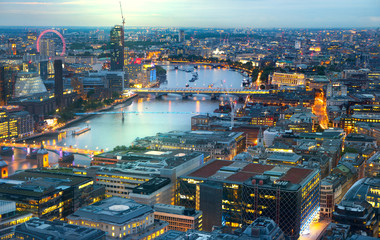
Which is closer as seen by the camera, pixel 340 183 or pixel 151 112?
pixel 340 183

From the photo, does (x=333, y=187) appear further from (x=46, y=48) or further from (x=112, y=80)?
(x=46, y=48)

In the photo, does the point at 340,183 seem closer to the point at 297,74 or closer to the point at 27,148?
the point at 27,148

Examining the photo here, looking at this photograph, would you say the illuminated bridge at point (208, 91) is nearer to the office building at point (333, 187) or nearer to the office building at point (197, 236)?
the office building at point (333, 187)

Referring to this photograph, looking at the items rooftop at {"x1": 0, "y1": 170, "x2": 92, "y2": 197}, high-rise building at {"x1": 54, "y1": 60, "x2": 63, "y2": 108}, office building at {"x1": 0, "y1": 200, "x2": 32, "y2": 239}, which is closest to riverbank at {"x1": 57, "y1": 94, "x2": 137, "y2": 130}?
high-rise building at {"x1": 54, "y1": 60, "x2": 63, "y2": 108}

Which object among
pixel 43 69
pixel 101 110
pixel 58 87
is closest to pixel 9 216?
pixel 58 87

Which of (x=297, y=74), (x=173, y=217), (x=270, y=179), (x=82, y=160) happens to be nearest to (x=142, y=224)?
(x=173, y=217)
